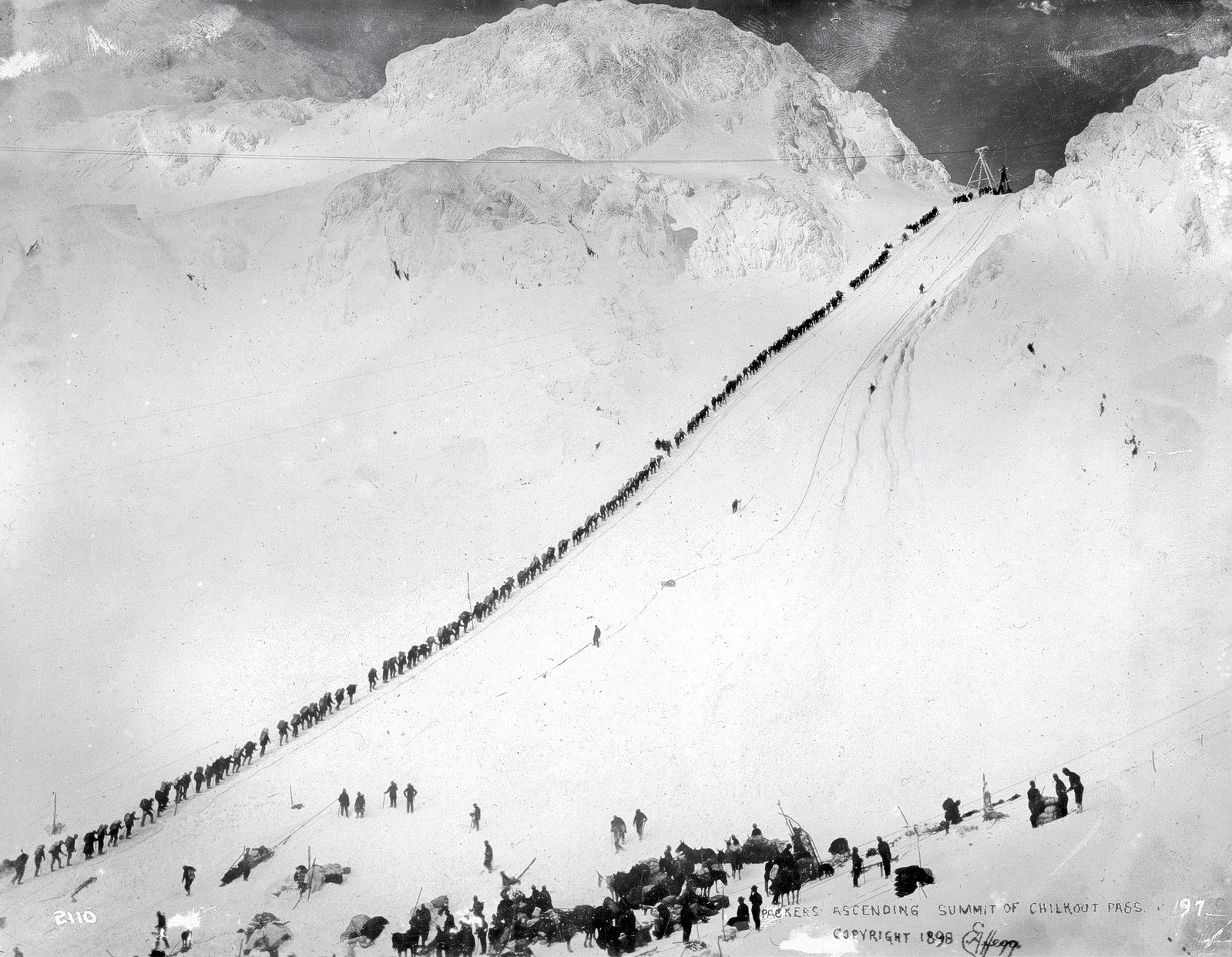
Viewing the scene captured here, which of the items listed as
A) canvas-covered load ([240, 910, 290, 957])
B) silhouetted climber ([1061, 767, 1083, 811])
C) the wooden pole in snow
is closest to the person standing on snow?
Answer: the wooden pole in snow

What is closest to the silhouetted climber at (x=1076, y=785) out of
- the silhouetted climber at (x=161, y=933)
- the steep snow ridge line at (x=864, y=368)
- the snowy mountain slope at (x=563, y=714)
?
the snowy mountain slope at (x=563, y=714)

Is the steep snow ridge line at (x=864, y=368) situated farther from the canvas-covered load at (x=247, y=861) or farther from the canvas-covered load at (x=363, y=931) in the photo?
the canvas-covered load at (x=247, y=861)

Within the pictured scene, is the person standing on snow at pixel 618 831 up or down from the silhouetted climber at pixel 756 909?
up

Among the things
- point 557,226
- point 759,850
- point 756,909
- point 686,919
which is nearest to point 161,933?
point 686,919

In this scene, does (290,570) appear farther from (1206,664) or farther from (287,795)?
(1206,664)

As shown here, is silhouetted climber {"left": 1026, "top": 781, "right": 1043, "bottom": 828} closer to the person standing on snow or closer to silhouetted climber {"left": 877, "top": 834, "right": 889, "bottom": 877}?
silhouetted climber {"left": 877, "top": 834, "right": 889, "bottom": 877}

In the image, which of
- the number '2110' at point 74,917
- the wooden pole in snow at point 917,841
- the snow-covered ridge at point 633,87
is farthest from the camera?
the snow-covered ridge at point 633,87

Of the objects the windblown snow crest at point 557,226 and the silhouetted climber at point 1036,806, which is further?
the windblown snow crest at point 557,226
